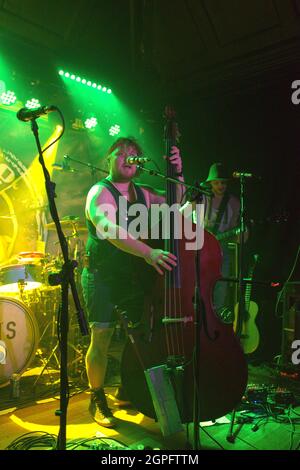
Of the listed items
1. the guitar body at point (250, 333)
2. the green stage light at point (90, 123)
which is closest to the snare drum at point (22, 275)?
the guitar body at point (250, 333)

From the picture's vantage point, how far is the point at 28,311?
3.99 meters

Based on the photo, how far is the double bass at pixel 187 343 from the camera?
8.34 ft

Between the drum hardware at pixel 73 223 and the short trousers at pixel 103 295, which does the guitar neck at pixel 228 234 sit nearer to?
the drum hardware at pixel 73 223

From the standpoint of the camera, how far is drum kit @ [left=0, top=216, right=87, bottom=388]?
390cm

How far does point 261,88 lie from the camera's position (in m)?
5.27

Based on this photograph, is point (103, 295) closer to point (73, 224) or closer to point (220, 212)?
point (73, 224)

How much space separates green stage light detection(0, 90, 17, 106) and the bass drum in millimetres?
3042

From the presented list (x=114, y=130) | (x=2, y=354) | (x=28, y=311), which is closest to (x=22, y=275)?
(x=28, y=311)

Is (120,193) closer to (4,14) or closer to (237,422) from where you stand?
(237,422)

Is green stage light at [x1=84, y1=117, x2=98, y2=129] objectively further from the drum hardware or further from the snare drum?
the snare drum

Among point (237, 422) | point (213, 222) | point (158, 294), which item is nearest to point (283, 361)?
point (237, 422)

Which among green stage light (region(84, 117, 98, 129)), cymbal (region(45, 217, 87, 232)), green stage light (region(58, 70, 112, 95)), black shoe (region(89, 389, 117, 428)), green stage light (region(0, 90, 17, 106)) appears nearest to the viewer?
black shoe (region(89, 389, 117, 428))

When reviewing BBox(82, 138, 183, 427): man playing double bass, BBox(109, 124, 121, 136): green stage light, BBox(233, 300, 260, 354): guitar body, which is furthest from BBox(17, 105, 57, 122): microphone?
BBox(109, 124, 121, 136): green stage light

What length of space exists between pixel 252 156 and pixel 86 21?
326 centimetres
